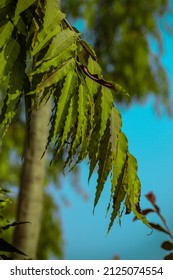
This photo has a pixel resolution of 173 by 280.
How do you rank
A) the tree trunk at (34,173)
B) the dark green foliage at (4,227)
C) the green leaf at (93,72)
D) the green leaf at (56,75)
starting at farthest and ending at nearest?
1. the tree trunk at (34,173)
2. the dark green foliage at (4,227)
3. the green leaf at (93,72)
4. the green leaf at (56,75)

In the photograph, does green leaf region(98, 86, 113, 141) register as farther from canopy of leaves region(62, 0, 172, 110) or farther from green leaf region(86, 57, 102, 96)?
canopy of leaves region(62, 0, 172, 110)

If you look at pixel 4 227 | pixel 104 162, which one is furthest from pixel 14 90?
pixel 4 227

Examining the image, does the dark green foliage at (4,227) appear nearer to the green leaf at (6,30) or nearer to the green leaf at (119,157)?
the green leaf at (119,157)

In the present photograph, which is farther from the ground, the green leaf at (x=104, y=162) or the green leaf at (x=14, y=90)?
the green leaf at (x=14, y=90)

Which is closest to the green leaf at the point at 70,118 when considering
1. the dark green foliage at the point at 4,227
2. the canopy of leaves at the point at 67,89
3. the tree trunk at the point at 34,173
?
the canopy of leaves at the point at 67,89

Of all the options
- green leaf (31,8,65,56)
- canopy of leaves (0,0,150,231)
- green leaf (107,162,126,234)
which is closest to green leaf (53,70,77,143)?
canopy of leaves (0,0,150,231)

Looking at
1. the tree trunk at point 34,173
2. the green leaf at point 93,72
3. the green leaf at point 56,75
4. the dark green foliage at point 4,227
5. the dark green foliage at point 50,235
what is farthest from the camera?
the dark green foliage at point 50,235

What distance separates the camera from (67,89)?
6.20 ft

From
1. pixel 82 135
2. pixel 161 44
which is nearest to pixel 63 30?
pixel 82 135

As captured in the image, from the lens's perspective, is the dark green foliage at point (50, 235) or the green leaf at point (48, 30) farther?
the dark green foliage at point (50, 235)

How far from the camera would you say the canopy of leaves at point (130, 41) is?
1080cm

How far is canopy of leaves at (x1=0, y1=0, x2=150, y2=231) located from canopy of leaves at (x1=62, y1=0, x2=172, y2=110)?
8.72 m

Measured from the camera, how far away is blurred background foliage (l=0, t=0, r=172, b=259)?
10.7m

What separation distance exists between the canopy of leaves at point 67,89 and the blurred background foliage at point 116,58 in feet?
27.4
